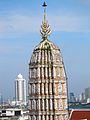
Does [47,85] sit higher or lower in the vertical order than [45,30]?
lower

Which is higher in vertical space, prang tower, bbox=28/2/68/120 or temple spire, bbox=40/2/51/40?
temple spire, bbox=40/2/51/40

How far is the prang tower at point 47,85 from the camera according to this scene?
3466 cm

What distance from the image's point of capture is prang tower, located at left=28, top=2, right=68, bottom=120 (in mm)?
34656

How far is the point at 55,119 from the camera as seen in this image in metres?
34.4

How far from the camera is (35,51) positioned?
36.1m

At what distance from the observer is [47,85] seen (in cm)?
3497

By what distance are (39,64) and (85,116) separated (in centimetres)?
1019

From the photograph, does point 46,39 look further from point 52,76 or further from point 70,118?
point 70,118

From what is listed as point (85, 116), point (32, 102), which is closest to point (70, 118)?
point (85, 116)

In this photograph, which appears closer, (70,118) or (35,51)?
(35,51)

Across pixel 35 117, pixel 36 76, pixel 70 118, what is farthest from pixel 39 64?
pixel 70 118

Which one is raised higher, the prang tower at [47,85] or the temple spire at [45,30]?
the temple spire at [45,30]

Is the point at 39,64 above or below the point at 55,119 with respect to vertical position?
above

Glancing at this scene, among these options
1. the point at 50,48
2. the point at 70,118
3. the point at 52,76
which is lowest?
the point at 70,118
